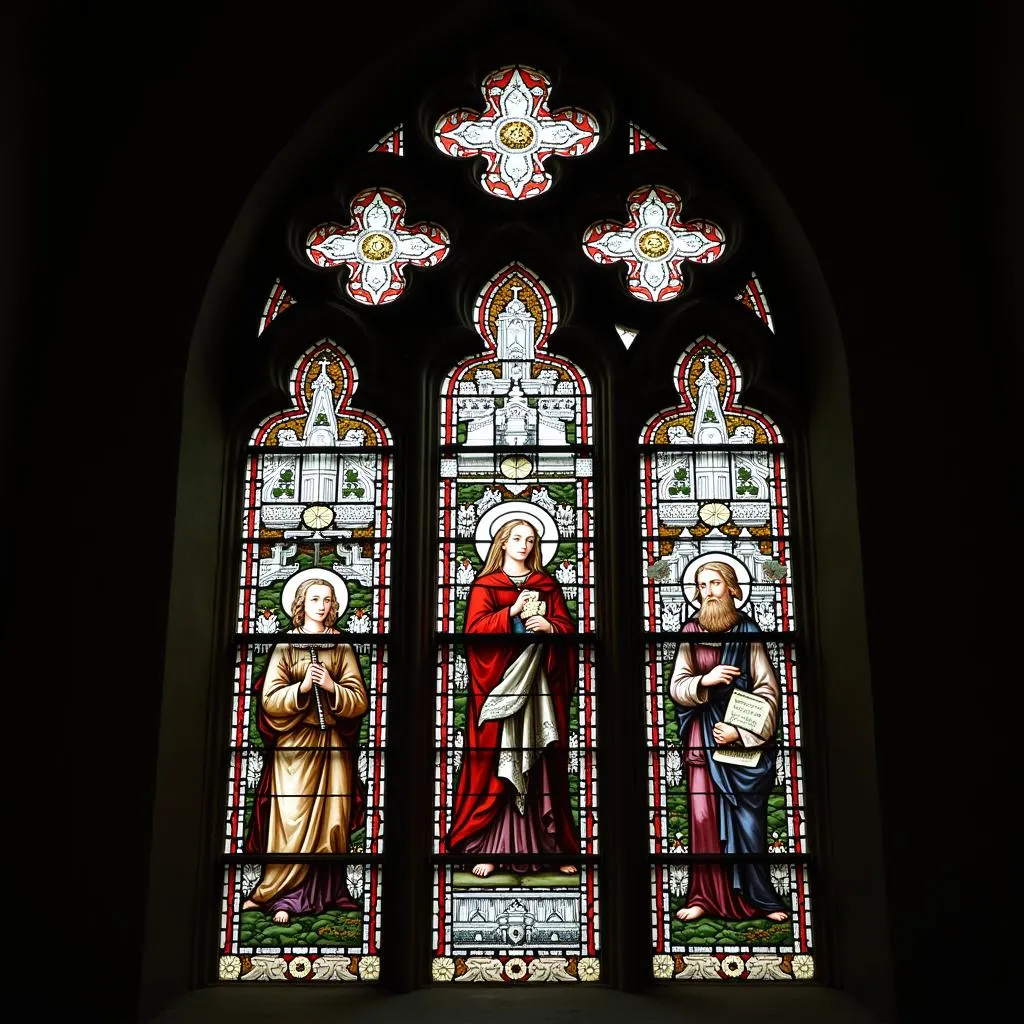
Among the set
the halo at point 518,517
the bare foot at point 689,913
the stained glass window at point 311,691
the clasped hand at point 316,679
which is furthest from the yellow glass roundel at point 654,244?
the bare foot at point 689,913

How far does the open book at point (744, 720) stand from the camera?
634 centimetres

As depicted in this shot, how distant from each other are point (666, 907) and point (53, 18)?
13.8 feet

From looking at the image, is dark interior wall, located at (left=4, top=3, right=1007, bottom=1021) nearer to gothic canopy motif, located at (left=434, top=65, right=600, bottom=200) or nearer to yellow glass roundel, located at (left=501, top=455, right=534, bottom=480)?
gothic canopy motif, located at (left=434, top=65, right=600, bottom=200)

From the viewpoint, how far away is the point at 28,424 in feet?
20.7

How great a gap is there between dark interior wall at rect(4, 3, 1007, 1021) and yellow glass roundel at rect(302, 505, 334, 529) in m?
0.71

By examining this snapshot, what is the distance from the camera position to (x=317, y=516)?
266 inches

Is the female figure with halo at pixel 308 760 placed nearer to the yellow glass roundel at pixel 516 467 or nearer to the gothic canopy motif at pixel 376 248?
the yellow glass roundel at pixel 516 467

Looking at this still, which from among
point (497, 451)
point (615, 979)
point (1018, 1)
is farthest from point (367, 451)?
point (1018, 1)

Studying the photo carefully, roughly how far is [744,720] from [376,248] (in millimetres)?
2544

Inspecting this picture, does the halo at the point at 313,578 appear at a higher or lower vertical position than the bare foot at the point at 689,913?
higher

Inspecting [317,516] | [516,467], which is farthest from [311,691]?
[516,467]

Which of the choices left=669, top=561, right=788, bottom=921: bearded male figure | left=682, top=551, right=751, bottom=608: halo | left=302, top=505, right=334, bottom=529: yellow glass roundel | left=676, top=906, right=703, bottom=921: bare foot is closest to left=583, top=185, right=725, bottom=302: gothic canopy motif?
left=682, top=551, right=751, bottom=608: halo

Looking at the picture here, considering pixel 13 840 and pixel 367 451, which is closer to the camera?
pixel 13 840

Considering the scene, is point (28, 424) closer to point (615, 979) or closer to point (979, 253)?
point (615, 979)
